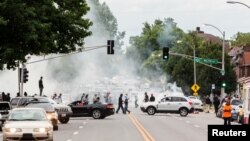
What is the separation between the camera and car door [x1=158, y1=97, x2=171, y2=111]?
55.7 metres

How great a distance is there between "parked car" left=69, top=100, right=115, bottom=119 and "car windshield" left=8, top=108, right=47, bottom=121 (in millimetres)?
22315

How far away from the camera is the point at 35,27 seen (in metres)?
41.3

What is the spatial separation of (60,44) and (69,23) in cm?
220

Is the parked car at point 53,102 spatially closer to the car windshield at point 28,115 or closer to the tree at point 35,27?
the tree at point 35,27

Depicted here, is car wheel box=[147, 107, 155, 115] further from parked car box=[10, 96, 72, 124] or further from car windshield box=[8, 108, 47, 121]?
car windshield box=[8, 108, 47, 121]

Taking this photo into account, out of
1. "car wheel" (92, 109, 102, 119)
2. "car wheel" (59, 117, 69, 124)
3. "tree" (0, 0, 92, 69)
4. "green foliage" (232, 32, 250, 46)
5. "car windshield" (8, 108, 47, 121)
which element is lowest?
"car wheel" (59, 117, 69, 124)

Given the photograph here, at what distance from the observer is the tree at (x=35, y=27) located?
40.2 m

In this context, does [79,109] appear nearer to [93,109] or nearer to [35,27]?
[93,109]

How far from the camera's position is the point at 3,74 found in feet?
370

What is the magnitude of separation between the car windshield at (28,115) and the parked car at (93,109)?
879 inches

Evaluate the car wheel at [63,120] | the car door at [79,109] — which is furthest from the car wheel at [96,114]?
the car wheel at [63,120]

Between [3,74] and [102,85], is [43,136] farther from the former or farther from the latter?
[102,85]

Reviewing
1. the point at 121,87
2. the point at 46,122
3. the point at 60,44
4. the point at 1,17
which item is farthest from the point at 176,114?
the point at 121,87

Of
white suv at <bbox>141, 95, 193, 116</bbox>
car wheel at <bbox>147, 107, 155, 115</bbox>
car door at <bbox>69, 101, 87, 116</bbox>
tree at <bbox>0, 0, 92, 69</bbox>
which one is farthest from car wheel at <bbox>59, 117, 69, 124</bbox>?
car wheel at <bbox>147, 107, 155, 115</bbox>
